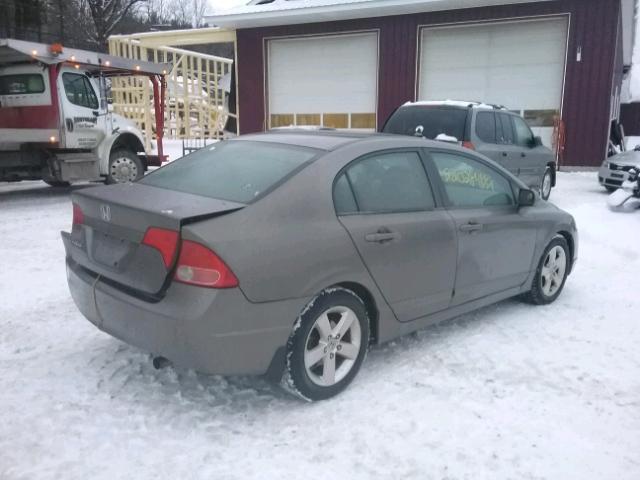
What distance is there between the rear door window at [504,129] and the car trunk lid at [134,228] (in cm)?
725

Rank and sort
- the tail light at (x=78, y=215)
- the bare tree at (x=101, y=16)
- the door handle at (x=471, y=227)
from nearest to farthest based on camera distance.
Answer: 1. the tail light at (x=78, y=215)
2. the door handle at (x=471, y=227)
3. the bare tree at (x=101, y=16)

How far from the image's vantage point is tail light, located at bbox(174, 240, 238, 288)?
2.77 m

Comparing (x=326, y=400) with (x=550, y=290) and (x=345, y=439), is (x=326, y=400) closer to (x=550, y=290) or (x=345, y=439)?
(x=345, y=439)

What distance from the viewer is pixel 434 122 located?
28.1 feet

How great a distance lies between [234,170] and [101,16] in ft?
110

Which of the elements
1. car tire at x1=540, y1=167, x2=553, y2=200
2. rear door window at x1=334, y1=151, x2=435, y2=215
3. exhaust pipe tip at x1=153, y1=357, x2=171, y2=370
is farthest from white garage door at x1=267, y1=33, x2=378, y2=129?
exhaust pipe tip at x1=153, y1=357, x2=171, y2=370

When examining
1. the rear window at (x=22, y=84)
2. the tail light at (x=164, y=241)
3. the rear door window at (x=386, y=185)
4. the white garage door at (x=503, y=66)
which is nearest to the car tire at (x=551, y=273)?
the rear door window at (x=386, y=185)

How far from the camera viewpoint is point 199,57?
23.5 m

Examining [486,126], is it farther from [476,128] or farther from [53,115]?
[53,115]

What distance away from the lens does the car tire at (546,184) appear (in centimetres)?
1078

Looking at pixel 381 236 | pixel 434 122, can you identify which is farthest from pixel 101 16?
pixel 381 236

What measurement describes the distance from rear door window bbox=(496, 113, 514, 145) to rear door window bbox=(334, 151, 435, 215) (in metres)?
6.01

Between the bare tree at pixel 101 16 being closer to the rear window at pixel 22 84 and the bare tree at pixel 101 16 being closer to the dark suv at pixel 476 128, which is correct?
the rear window at pixel 22 84

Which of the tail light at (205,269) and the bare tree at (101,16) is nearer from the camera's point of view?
the tail light at (205,269)
